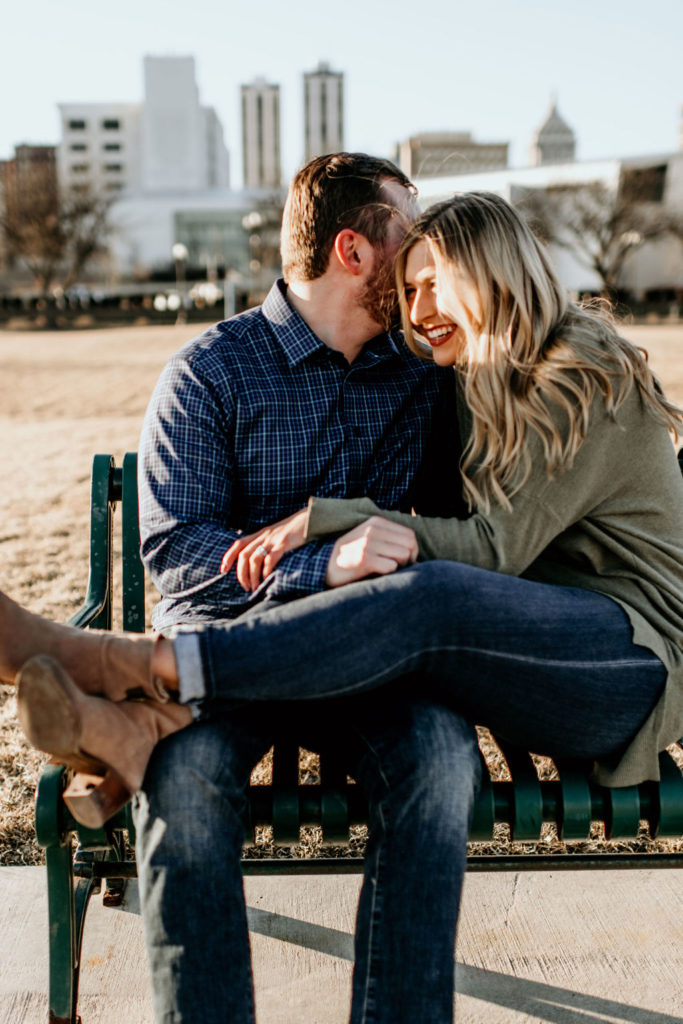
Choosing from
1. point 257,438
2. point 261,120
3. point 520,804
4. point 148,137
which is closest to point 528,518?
point 520,804

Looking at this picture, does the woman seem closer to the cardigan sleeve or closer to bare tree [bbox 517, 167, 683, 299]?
the cardigan sleeve

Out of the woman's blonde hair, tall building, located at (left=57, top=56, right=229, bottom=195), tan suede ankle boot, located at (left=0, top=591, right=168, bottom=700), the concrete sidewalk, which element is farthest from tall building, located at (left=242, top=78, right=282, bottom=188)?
tan suede ankle boot, located at (left=0, top=591, right=168, bottom=700)

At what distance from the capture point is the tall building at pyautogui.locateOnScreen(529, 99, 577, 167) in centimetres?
13088

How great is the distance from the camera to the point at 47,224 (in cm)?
5178

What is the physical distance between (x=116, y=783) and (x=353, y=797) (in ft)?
1.65

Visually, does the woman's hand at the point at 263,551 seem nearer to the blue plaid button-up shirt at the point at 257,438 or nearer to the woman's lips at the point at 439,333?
the blue plaid button-up shirt at the point at 257,438

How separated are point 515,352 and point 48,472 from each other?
6829 millimetres

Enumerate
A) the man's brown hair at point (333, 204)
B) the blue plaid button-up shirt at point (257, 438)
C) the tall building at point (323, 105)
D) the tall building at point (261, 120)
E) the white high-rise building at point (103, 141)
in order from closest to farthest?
1. the blue plaid button-up shirt at point (257, 438)
2. the man's brown hair at point (333, 204)
3. the white high-rise building at point (103, 141)
4. the tall building at point (323, 105)
5. the tall building at point (261, 120)

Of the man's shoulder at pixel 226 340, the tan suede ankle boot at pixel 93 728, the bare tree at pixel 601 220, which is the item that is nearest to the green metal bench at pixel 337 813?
the tan suede ankle boot at pixel 93 728

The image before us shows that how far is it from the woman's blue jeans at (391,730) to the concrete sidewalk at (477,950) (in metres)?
0.65

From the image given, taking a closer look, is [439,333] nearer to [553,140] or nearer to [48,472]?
[48,472]

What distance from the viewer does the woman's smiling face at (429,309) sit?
2547 mm

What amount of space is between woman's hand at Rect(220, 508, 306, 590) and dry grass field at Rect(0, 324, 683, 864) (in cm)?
A: 127

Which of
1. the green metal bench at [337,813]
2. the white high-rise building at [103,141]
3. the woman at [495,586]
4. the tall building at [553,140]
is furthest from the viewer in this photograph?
the tall building at [553,140]
